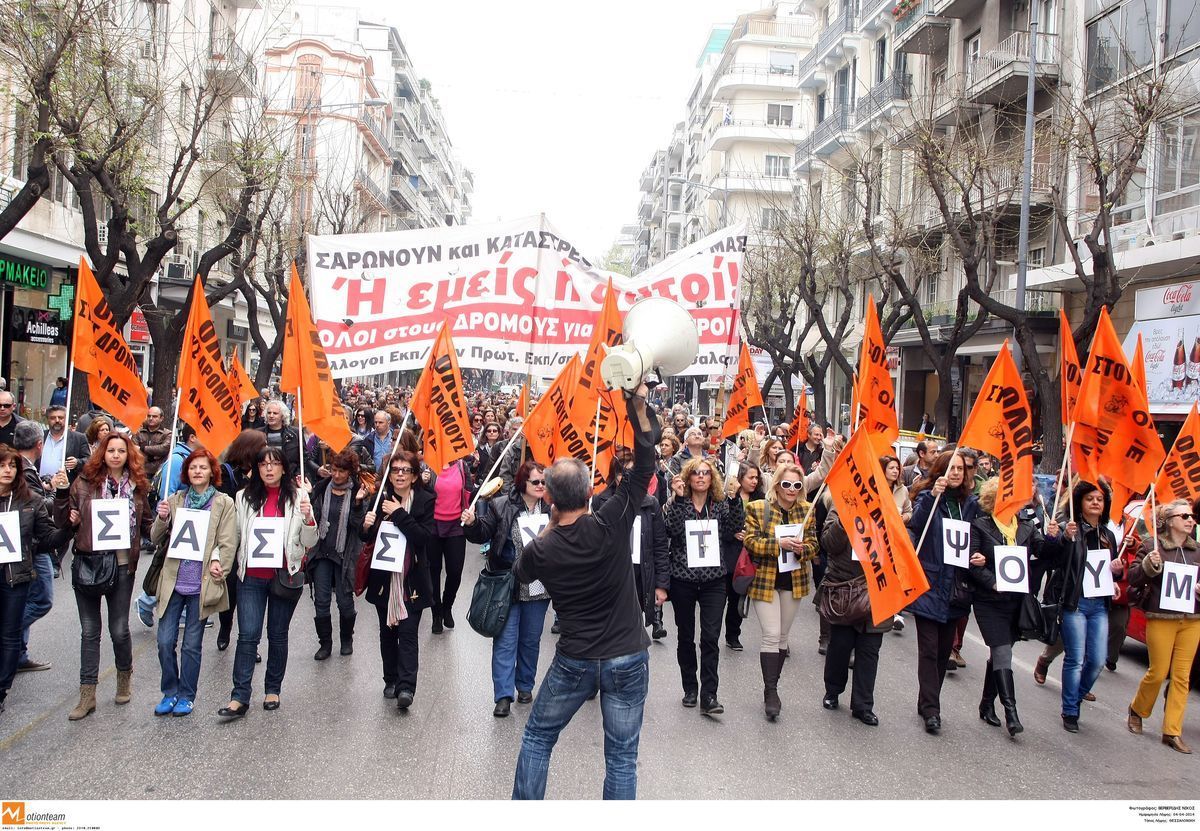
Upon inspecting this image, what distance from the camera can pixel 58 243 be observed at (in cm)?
2212

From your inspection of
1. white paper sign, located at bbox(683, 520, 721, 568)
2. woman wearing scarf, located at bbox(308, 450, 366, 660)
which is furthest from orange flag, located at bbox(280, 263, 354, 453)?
white paper sign, located at bbox(683, 520, 721, 568)

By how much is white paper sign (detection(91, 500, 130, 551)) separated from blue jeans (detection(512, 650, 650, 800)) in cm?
309

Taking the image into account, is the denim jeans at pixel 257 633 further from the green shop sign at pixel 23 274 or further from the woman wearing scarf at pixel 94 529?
the green shop sign at pixel 23 274

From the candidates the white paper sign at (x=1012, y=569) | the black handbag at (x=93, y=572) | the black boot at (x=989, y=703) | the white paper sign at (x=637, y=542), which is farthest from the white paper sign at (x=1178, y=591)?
the black handbag at (x=93, y=572)

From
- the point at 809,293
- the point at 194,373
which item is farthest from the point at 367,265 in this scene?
the point at 809,293

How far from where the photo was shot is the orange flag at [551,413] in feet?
27.8

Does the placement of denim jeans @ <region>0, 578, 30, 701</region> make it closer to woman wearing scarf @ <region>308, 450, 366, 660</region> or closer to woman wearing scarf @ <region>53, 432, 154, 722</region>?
woman wearing scarf @ <region>53, 432, 154, 722</region>

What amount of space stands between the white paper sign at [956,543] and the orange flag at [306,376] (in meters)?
4.27

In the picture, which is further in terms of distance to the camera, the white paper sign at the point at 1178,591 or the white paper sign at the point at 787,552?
the white paper sign at the point at 787,552

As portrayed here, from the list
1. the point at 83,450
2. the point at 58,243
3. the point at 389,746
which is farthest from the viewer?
the point at 58,243

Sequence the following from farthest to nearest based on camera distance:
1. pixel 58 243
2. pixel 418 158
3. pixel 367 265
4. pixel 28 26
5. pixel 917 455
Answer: pixel 418 158 < pixel 58 243 < pixel 28 26 < pixel 917 455 < pixel 367 265

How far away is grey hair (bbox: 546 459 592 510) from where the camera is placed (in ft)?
14.0

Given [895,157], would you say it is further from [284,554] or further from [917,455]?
[284,554]

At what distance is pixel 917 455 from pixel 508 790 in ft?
26.1
